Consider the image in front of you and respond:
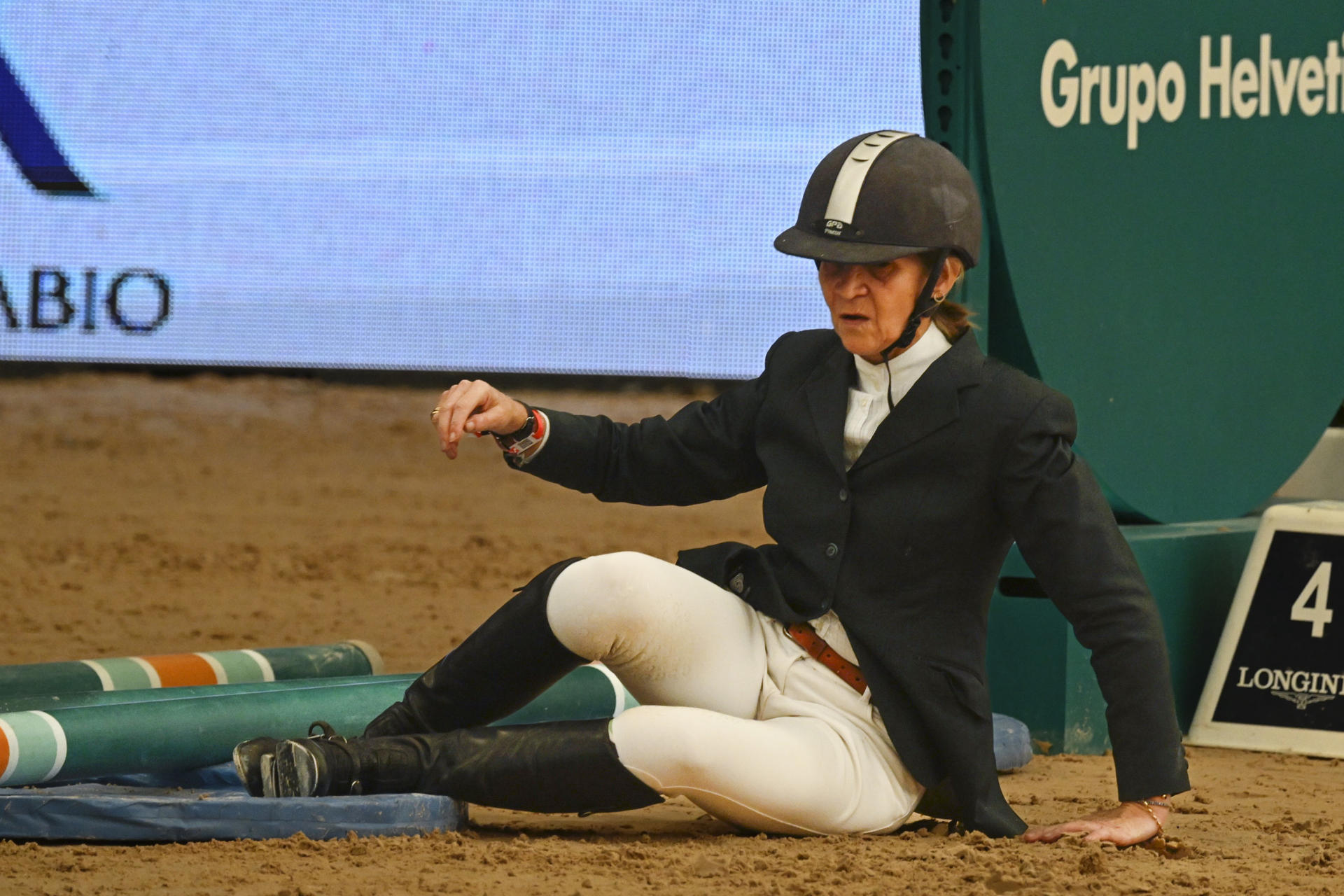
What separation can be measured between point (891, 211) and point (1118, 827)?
28.2 inches

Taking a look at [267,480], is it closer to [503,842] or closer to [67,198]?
[67,198]

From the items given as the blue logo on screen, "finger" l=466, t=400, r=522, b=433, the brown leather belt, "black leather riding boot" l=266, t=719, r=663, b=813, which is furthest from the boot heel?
the blue logo on screen

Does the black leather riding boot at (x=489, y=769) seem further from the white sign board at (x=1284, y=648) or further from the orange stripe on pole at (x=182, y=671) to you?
the white sign board at (x=1284, y=648)

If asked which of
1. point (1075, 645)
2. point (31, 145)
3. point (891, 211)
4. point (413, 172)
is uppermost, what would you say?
point (31, 145)

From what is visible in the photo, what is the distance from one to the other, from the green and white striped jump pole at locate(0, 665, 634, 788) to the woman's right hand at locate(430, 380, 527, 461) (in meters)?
0.53

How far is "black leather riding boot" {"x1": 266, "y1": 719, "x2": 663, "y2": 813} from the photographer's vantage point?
188cm

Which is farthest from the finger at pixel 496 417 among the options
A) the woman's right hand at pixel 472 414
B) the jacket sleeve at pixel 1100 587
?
the jacket sleeve at pixel 1100 587

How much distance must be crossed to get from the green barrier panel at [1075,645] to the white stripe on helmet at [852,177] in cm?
99

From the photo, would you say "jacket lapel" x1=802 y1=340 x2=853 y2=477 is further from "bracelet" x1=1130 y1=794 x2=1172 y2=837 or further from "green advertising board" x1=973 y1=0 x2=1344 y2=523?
"green advertising board" x1=973 y1=0 x2=1344 y2=523

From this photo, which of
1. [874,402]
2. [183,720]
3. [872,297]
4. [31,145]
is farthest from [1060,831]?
[31,145]

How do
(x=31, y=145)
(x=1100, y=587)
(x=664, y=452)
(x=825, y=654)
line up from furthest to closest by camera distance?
1. (x=31, y=145)
2. (x=664, y=452)
3. (x=825, y=654)
4. (x=1100, y=587)

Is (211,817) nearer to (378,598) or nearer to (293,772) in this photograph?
(293,772)

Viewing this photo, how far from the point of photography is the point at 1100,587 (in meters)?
1.86

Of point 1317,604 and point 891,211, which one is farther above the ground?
point 891,211
